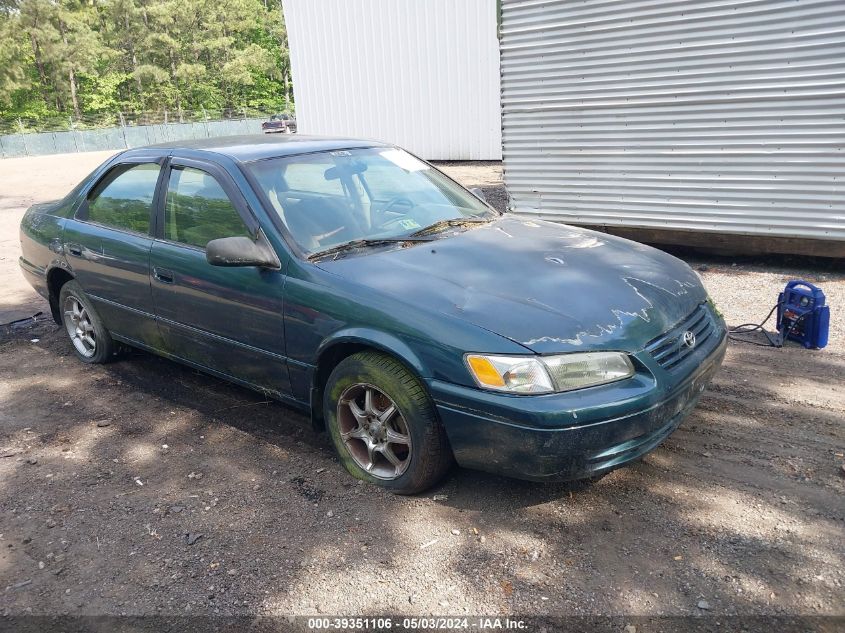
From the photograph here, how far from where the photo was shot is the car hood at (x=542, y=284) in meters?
3.03

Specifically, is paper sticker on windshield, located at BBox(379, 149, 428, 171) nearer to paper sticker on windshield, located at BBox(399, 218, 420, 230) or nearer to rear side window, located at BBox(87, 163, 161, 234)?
paper sticker on windshield, located at BBox(399, 218, 420, 230)

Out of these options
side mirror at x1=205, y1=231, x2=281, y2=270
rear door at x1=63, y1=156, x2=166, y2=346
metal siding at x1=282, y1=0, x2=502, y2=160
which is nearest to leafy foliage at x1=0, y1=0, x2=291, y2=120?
metal siding at x1=282, y1=0, x2=502, y2=160

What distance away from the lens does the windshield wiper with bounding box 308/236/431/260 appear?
142 inches

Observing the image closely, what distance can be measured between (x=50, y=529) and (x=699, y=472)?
3214mm

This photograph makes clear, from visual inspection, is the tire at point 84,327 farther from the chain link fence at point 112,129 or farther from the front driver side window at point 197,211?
the chain link fence at point 112,129

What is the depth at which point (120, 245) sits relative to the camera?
4.61 metres

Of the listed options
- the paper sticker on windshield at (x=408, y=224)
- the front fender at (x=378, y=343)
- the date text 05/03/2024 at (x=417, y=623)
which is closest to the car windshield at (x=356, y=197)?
the paper sticker on windshield at (x=408, y=224)

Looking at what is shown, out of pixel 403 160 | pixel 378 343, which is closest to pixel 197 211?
pixel 403 160

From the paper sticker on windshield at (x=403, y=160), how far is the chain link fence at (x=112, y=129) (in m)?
35.7

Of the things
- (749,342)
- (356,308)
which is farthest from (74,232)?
(749,342)

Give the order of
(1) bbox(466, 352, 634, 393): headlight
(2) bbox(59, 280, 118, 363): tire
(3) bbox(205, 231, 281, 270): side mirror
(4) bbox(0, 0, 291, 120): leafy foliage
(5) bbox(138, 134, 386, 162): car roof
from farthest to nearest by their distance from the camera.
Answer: (4) bbox(0, 0, 291, 120): leafy foliage < (2) bbox(59, 280, 118, 363): tire < (5) bbox(138, 134, 386, 162): car roof < (3) bbox(205, 231, 281, 270): side mirror < (1) bbox(466, 352, 634, 393): headlight

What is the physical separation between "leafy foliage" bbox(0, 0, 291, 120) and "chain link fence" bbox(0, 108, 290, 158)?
2718mm

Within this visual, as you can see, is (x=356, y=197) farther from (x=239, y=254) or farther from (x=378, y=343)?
(x=378, y=343)

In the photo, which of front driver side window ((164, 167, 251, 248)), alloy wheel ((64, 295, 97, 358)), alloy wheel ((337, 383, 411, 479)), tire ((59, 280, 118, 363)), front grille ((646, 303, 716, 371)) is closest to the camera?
front grille ((646, 303, 716, 371))
